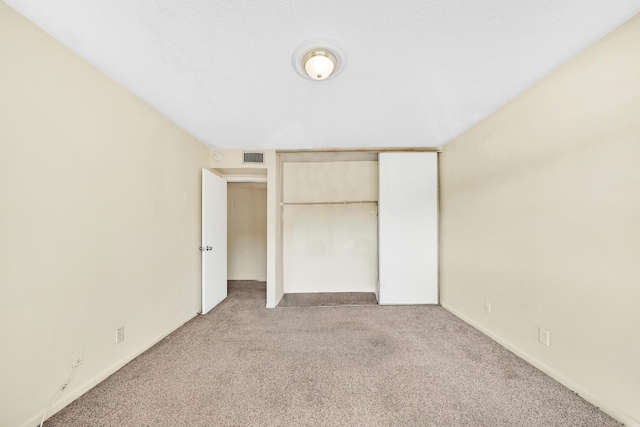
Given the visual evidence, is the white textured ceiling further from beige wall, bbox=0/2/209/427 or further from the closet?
the closet

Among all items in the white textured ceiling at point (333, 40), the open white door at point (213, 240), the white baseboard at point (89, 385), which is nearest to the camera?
the white textured ceiling at point (333, 40)

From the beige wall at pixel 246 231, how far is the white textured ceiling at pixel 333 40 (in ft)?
9.71

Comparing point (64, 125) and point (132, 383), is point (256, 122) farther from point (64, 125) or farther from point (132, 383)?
point (132, 383)

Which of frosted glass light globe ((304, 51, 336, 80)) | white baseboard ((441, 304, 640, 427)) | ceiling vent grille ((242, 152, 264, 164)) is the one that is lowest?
white baseboard ((441, 304, 640, 427))

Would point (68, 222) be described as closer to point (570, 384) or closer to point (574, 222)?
point (574, 222)

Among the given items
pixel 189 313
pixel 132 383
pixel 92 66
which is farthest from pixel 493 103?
pixel 189 313

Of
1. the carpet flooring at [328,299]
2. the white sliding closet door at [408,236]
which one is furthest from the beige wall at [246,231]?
the white sliding closet door at [408,236]

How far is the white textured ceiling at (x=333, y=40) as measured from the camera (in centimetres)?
121

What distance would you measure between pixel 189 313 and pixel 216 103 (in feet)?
7.84

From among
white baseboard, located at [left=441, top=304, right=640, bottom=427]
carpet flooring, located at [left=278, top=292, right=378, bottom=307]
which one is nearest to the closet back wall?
carpet flooring, located at [left=278, top=292, right=378, bottom=307]

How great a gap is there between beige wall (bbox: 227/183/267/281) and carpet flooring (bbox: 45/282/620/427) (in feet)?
8.32

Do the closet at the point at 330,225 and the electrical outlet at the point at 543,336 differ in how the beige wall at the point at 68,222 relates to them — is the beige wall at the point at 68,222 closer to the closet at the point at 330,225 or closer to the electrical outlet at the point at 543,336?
the closet at the point at 330,225

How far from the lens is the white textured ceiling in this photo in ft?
3.98

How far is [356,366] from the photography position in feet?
6.29
